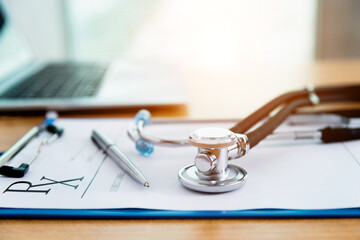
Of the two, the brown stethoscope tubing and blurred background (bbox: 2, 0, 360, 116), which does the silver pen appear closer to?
the brown stethoscope tubing

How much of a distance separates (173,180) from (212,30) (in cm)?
262

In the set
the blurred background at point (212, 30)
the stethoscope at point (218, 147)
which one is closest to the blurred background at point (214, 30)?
the blurred background at point (212, 30)

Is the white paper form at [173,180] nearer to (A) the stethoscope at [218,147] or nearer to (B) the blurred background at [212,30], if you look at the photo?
(A) the stethoscope at [218,147]

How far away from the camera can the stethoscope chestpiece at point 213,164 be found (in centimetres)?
42

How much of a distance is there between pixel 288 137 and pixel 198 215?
233 millimetres

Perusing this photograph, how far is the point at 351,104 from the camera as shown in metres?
0.83

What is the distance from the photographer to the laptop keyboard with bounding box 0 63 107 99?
0.84m

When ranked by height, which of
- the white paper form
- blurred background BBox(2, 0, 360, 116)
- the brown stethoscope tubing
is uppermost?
blurred background BBox(2, 0, 360, 116)

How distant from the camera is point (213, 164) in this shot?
1.39ft

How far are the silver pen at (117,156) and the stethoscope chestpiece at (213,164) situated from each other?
5 centimetres

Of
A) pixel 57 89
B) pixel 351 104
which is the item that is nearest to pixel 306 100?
pixel 351 104

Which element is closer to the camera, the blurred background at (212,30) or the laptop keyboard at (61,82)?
the laptop keyboard at (61,82)

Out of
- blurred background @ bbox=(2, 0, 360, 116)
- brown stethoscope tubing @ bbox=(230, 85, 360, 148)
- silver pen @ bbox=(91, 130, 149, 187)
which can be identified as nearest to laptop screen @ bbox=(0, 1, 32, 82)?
silver pen @ bbox=(91, 130, 149, 187)

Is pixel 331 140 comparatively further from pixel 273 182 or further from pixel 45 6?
pixel 45 6
